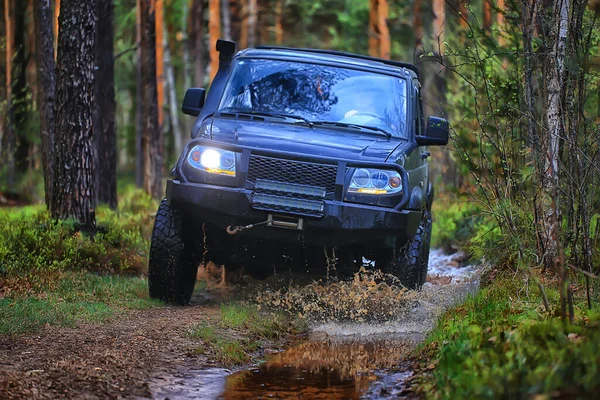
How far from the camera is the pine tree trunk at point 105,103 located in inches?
585

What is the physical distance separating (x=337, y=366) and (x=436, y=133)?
2.91 metres

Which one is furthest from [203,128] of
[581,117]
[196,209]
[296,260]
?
[581,117]

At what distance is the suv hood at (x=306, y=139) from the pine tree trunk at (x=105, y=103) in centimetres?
806

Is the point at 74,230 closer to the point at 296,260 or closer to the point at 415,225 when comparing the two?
the point at 296,260

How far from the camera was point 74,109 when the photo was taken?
9.47 m

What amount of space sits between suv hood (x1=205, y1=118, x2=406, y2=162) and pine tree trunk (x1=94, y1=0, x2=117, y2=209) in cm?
806

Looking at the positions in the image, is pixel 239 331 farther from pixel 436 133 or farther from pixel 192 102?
pixel 436 133

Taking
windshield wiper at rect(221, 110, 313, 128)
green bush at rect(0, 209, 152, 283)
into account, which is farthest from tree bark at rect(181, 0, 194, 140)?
windshield wiper at rect(221, 110, 313, 128)

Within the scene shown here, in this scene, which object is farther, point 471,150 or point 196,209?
point 471,150

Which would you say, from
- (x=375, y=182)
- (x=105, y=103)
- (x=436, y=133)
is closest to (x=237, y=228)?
(x=375, y=182)

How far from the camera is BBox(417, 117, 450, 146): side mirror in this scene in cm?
769

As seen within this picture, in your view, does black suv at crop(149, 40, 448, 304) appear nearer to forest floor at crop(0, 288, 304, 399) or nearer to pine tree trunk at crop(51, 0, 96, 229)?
forest floor at crop(0, 288, 304, 399)

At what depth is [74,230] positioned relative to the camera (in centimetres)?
933

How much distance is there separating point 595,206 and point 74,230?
551 cm
